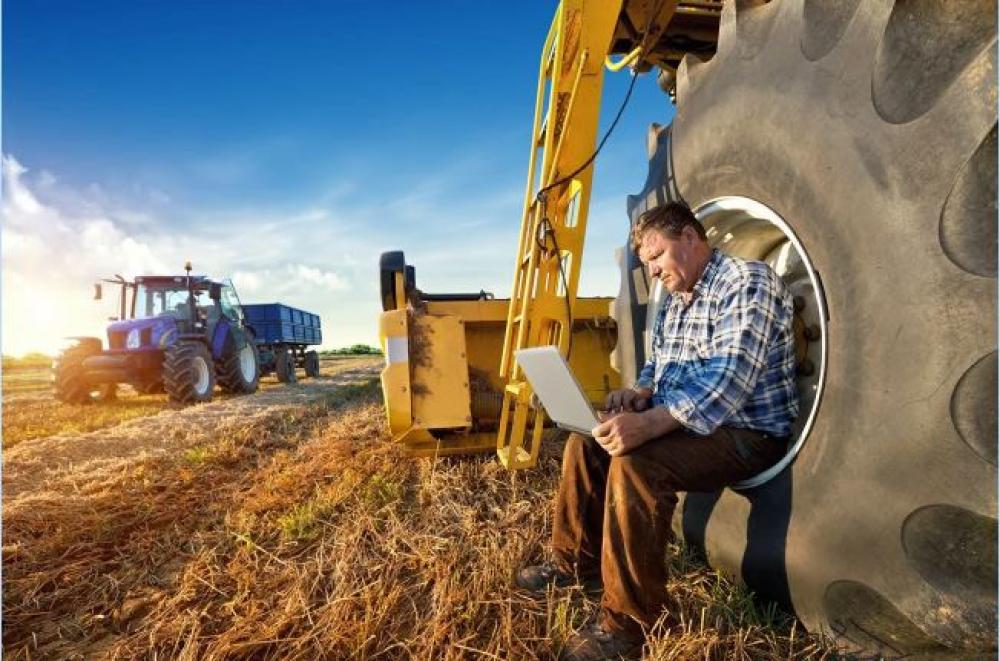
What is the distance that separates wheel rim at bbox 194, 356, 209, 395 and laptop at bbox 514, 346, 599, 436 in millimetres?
8822

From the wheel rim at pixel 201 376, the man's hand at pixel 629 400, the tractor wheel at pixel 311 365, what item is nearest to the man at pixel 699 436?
the man's hand at pixel 629 400

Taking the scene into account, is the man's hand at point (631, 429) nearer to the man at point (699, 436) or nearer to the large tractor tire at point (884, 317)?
the man at point (699, 436)

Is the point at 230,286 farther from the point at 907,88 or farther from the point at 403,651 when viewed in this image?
the point at 907,88

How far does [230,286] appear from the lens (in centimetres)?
1233

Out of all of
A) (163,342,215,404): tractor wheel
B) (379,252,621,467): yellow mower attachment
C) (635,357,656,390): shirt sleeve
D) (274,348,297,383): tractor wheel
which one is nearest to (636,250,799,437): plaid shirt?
(635,357,656,390): shirt sleeve

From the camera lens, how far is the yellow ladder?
10.2 ft

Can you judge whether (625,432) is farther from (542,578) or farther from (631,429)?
(542,578)

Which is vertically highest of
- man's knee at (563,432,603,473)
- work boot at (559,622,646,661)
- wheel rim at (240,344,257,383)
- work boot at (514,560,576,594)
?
wheel rim at (240,344,257,383)

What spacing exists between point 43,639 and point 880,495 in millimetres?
2840

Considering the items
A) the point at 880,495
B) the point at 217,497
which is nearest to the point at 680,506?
the point at 880,495

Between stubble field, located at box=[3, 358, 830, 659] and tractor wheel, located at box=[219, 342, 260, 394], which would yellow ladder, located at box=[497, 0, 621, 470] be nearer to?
stubble field, located at box=[3, 358, 830, 659]

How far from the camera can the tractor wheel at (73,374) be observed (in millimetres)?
9242

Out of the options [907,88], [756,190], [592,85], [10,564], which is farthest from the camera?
[592,85]

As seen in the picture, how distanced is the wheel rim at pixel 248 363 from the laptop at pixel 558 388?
438 inches
